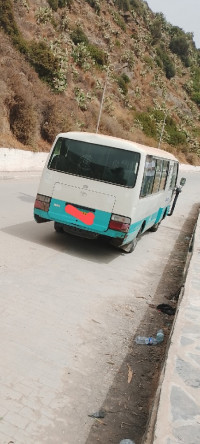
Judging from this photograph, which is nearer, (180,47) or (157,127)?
(157,127)

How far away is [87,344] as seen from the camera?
186 inches

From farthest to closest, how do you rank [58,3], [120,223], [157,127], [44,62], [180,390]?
[157,127], [58,3], [44,62], [120,223], [180,390]

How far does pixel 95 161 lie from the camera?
821cm

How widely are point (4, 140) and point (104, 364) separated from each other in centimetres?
2054

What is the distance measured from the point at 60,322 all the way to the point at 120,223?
3.16 m

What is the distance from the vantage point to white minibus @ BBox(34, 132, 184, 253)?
7965 millimetres

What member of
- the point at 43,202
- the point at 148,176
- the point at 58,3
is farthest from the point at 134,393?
the point at 58,3

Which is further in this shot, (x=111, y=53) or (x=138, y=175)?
(x=111, y=53)

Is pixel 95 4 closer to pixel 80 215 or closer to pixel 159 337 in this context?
pixel 80 215

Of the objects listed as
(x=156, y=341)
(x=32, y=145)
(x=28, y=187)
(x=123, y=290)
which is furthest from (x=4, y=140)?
(x=156, y=341)

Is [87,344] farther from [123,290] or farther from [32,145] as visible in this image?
[32,145]

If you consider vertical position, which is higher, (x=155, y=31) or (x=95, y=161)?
(x=155, y=31)

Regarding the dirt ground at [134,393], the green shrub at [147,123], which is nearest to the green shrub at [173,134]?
the green shrub at [147,123]

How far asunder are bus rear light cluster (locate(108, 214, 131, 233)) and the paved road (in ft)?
2.44
